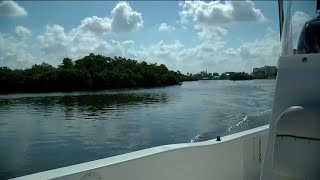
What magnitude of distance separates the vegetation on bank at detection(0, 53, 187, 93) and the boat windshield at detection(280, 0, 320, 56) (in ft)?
44.9

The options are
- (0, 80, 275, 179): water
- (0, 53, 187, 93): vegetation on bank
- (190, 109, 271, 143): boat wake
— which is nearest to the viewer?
(190, 109, 271, 143): boat wake

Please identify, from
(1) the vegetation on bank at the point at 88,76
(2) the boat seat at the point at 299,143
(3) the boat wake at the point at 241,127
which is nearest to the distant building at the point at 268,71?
(2) the boat seat at the point at 299,143

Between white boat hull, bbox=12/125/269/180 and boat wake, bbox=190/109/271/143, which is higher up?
white boat hull, bbox=12/125/269/180

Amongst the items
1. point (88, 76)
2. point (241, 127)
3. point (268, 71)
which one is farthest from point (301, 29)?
point (88, 76)

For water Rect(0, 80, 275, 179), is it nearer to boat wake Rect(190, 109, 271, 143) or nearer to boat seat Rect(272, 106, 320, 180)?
boat wake Rect(190, 109, 271, 143)

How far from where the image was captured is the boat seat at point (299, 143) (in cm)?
106

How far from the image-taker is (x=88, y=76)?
1112 inches

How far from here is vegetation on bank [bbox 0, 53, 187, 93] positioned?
50.0 ft

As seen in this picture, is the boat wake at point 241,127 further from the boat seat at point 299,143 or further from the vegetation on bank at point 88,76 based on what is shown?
the boat seat at point 299,143

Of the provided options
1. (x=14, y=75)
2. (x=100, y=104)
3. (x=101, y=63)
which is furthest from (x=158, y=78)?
(x=14, y=75)

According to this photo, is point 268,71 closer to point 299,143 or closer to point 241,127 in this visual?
point 299,143

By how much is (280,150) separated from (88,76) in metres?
28.1

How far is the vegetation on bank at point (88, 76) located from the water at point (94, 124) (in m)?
0.99

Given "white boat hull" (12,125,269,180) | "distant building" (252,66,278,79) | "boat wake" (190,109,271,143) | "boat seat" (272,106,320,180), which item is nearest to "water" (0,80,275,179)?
"boat wake" (190,109,271,143)
